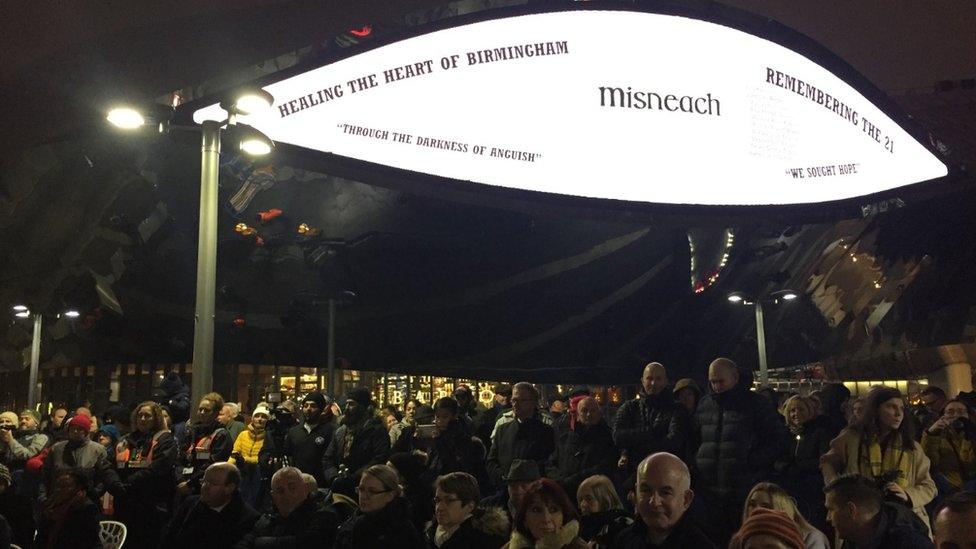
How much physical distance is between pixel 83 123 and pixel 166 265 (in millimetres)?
22575

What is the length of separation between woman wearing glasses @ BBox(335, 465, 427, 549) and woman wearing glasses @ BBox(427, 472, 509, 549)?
0.18m

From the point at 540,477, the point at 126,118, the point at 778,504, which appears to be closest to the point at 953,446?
the point at 778,504

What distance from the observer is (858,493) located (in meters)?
3.84

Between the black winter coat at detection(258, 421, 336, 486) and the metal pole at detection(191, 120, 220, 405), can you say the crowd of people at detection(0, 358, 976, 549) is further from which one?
the metal pole at detection(191, 120, 220, 405)

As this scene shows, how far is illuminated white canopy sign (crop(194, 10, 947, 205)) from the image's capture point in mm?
6012

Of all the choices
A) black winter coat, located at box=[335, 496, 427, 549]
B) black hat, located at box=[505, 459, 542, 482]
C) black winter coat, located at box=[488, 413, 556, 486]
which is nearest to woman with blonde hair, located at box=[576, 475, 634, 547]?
black hat, located at box=[505, 459, 542, 482]

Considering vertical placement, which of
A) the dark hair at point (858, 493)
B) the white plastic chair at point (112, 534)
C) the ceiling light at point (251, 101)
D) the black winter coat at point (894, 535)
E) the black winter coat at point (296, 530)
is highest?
the ceiling light at point (251, 101)

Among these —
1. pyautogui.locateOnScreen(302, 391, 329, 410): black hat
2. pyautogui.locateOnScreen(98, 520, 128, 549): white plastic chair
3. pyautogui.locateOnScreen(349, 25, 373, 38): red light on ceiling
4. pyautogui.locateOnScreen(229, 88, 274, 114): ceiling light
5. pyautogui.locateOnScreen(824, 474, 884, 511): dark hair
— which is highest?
pyautogui.locateOnScreen(349, 25, 373, 38): red light on ceiling

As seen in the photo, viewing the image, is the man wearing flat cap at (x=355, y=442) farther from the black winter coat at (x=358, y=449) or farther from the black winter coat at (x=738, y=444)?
the black winter coat at (x=738, y=444)

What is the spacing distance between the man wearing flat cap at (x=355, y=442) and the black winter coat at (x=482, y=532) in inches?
95.2

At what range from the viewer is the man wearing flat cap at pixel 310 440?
8039mm

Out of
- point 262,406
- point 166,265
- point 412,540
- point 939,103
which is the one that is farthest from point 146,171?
point 939,103

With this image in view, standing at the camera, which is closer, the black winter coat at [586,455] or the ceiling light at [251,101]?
the ceiling light at [251,101]

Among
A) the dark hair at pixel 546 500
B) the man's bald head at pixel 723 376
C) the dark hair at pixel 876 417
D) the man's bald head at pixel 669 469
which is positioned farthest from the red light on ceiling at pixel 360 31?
the dark hair at pixel 876 417
